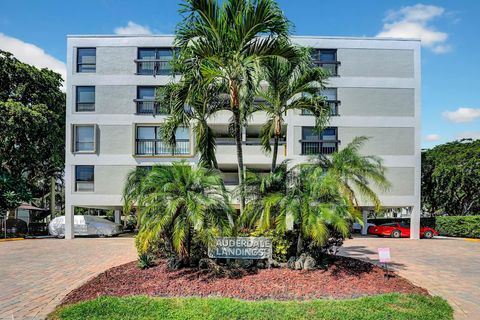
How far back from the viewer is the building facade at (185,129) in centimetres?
2086

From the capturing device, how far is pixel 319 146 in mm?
21062

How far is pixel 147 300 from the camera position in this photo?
6859mm

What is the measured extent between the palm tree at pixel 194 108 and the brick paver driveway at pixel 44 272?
507 cm

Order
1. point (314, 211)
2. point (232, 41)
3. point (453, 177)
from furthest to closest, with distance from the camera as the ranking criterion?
point (453, 177), point (232, 41), point (314, 211)

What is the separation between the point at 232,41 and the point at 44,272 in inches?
364

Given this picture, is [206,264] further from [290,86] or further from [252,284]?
[290,86]

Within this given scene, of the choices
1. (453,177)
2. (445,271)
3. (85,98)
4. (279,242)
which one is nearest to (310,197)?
(279,242)

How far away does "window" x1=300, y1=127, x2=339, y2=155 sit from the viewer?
2094 centimetres

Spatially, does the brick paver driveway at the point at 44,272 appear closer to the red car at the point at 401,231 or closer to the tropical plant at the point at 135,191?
the tropical plant at the point at 135,191

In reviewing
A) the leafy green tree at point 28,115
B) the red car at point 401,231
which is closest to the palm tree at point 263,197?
the red car at point 401,231

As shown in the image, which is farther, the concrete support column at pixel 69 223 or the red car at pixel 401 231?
the red car at pixel 401 231

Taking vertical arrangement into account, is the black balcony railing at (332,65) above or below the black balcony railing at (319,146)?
above

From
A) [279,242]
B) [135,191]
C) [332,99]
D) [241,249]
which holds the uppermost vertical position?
[332,99]

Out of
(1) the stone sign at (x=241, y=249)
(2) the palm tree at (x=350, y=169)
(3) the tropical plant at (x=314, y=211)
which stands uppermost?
(2) the palm tree at (x=350, y=169)
